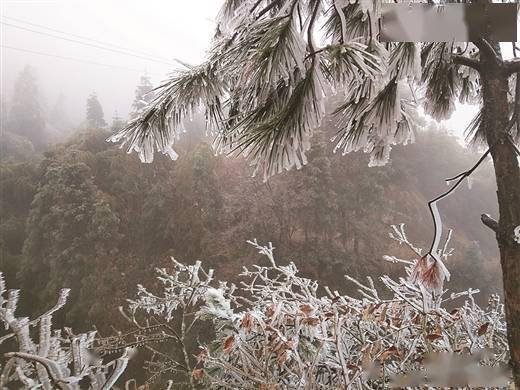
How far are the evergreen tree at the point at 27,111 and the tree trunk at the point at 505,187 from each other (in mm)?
18326

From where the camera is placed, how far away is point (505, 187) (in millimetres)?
1656

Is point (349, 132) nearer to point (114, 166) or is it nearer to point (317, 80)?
point (317, 80)

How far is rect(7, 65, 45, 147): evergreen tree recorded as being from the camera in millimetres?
17188

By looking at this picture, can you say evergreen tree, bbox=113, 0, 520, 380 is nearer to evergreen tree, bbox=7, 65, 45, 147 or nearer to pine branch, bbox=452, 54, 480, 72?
pine branch, bbox=452, 54, 480, 72

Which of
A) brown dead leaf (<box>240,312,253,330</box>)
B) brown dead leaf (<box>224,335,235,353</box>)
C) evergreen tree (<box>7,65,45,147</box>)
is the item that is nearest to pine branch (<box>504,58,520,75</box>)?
brown dead leaf (<box>240,312,253,330</box>)

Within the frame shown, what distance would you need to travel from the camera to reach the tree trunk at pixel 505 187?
1543mm

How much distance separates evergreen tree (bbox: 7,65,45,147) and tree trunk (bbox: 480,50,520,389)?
1833cm

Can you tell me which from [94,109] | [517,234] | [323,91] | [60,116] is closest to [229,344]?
[323,91]

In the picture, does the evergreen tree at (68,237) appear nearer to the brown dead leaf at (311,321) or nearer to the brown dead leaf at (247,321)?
the brown dead leaf at (247,321)

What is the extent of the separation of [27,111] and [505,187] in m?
20.9

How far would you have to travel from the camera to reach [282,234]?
10.5 meters

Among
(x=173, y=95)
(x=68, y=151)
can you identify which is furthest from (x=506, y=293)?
(x=68, y=151)

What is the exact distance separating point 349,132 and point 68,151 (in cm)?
1127

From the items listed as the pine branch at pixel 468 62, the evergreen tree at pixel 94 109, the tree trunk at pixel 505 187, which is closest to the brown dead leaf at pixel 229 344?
the tree trunk at pixel 505 187
